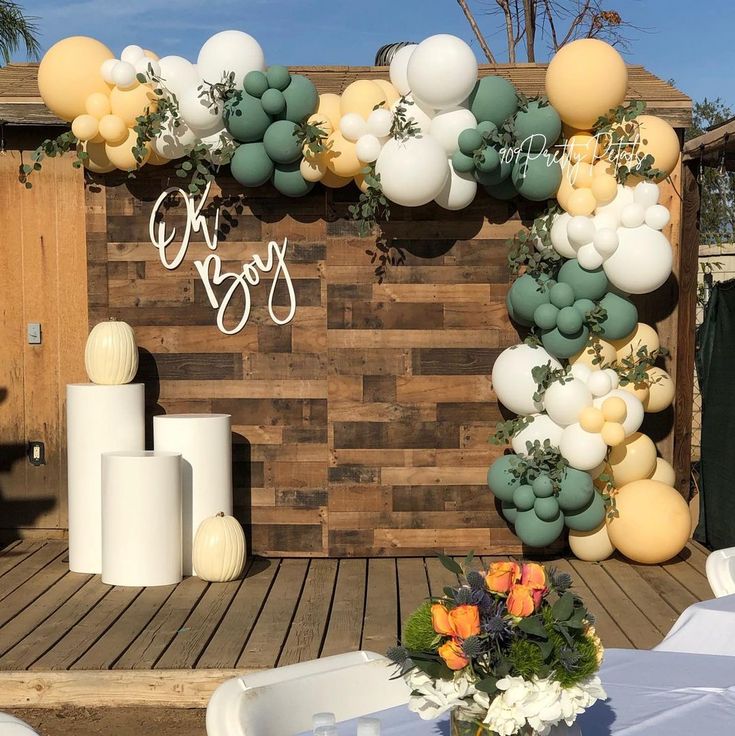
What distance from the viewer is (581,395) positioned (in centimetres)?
487

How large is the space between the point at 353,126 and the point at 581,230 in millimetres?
1161

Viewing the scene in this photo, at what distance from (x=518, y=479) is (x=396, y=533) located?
0.81 m

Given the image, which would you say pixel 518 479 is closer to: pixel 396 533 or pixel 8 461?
pixel 396 533

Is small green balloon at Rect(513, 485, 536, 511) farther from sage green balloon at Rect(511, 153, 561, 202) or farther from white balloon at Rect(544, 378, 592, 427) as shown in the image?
sage green balloon at Rect(511, 153, 561, 202)

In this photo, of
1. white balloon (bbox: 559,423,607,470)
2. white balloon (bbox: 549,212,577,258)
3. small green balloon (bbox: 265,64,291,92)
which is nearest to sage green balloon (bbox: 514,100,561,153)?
white balloon (bbox: 549,212,577,258)

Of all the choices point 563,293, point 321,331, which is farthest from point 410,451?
point 563,293

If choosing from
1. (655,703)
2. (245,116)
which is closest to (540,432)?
(245,116)

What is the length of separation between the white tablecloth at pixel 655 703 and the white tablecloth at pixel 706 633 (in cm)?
15

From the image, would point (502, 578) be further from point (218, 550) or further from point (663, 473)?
point (663, 473)

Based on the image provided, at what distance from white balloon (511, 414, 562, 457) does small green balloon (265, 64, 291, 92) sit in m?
1.97

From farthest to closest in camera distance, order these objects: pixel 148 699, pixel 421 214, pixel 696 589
→ pixel 421 214 → pixel 696 589 → pixel 148 699

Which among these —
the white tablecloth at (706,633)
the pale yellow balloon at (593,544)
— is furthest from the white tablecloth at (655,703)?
the pale yellow balloon at (593,544)

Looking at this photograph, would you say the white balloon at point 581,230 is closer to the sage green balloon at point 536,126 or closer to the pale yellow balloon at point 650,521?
the sage green balloon at point 536,126

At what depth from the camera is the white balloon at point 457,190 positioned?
5.04 metres
